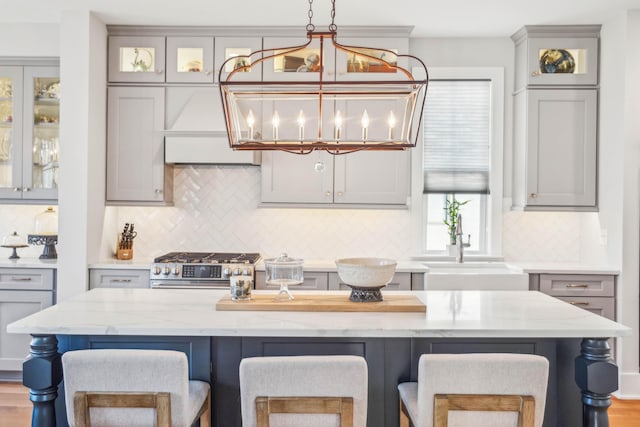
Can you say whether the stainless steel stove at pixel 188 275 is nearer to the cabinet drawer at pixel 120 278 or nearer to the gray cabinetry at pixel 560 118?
the cabinet drawer at pixel 120 278

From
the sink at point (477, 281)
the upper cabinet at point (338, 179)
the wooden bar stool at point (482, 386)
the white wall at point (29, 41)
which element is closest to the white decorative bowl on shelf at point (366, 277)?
the wooden bar stool at point (482, 386)

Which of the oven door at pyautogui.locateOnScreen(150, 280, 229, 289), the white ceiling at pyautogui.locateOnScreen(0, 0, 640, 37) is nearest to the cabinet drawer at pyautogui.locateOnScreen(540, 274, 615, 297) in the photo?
the white ceiling at pyautogui.locateOnScreen(0, 0, 640, 37)

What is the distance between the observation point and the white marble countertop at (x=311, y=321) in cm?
207

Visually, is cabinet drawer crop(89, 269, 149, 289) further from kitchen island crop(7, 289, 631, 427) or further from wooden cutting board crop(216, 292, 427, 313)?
wooden cutting board crop(216, 292, 427, 313)

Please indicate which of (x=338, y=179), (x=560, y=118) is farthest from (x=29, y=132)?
(x=560, y=118)

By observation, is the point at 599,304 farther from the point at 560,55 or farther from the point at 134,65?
the point at 134,65

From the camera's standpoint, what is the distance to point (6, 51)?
4312mm

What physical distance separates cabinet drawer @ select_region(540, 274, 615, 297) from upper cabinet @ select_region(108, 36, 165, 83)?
353 centimetres

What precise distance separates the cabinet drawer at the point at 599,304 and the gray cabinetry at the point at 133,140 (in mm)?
3430

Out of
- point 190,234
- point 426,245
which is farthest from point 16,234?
point 426,245

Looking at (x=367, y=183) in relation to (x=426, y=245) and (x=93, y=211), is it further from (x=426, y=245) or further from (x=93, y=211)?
(x=93, y=211)

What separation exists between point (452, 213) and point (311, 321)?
2716 mm

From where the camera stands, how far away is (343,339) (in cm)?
228

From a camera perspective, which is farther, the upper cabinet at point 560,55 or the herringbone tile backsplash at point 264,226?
→ the herringbone tile backsplash at point 264,226
